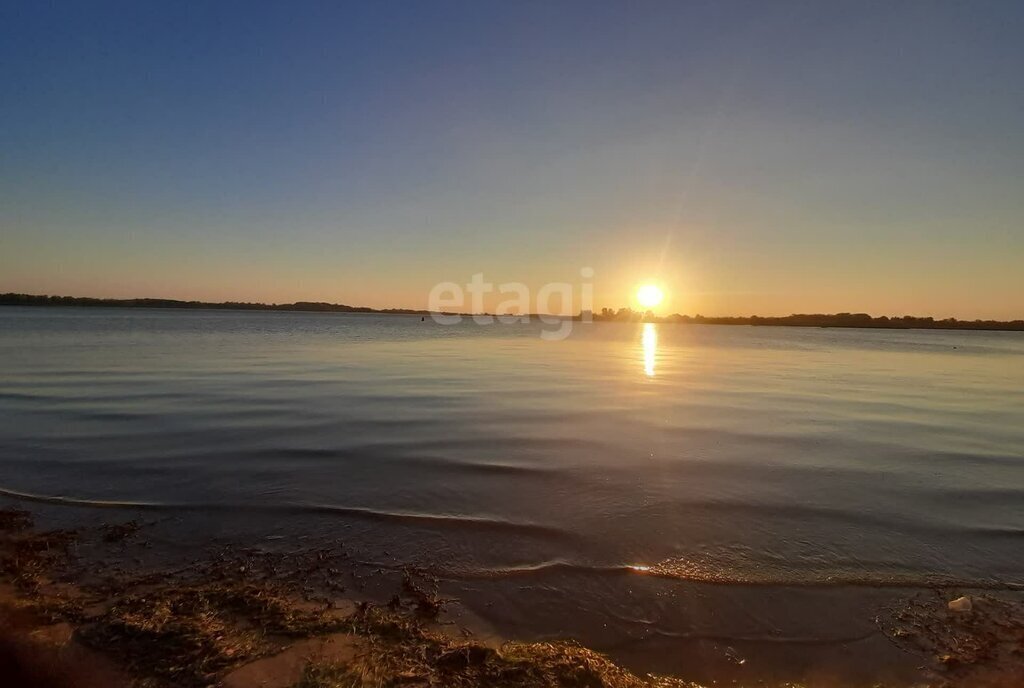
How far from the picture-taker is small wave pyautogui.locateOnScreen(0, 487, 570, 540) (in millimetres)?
8195

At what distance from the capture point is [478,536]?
7828mm

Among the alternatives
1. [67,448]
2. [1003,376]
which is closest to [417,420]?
[67,448]

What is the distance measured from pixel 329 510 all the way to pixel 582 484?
456 cm

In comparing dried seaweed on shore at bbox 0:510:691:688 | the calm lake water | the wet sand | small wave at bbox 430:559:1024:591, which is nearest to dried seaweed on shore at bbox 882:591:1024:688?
the wet sand

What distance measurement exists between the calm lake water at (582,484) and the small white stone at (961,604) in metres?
0.59

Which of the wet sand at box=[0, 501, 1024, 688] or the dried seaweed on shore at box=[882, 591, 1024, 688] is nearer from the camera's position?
the wet sand at box=[0, 501, 1024, 688]

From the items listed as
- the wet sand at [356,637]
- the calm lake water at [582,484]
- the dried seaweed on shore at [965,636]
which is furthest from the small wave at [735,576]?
the dried seaweed on shore at [965,636]

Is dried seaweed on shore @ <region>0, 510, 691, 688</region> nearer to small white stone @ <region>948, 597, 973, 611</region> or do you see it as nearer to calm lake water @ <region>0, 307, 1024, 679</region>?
calm lake water @ <region>0, 307, 1024, 679</region>

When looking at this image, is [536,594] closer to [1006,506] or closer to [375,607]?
[375,607]

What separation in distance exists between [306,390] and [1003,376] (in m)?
41.8

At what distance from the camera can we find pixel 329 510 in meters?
8.62

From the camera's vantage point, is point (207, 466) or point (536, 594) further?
point (207, 466)

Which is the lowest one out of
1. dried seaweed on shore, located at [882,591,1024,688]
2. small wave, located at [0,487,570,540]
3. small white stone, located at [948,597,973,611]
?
dried seaweed on shore, located at [882,591,1024,688]

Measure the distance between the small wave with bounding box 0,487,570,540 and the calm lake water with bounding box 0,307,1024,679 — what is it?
46mm
